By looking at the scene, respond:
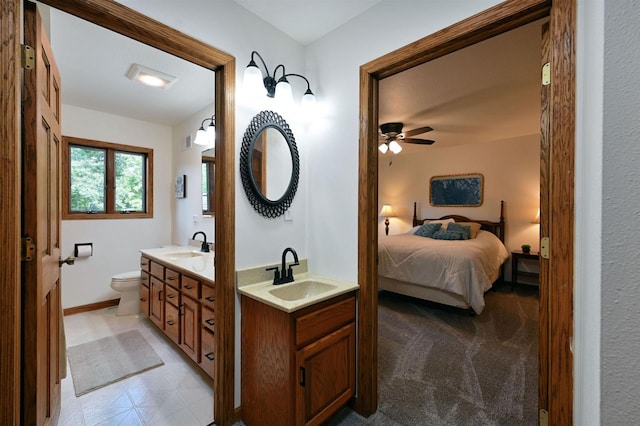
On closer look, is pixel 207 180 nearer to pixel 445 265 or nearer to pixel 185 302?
pixel 185 302

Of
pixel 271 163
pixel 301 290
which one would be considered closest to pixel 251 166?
pixel 271 163

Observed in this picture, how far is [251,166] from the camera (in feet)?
5.74

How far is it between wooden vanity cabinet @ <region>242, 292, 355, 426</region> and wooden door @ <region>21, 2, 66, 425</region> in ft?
2.93

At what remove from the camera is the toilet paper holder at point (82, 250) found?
10.9 feet

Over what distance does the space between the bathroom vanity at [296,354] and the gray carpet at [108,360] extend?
3.91 feet

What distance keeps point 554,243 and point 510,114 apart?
10.5 ft

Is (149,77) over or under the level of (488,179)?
over

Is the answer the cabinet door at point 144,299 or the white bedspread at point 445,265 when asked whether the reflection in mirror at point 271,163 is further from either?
the white bedspread at point 445,265

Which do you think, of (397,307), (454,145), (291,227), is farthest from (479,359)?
(454,145)

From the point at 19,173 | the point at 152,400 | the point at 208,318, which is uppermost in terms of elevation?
the point at 19,173

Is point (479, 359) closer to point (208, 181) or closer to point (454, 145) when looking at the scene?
point (208, 181)

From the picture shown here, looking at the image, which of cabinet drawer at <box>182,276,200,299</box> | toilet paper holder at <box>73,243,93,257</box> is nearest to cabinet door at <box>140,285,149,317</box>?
toilet paper holder at <box>73,243,93,257</box>

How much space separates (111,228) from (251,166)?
9.71 ft

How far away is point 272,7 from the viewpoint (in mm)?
1709
